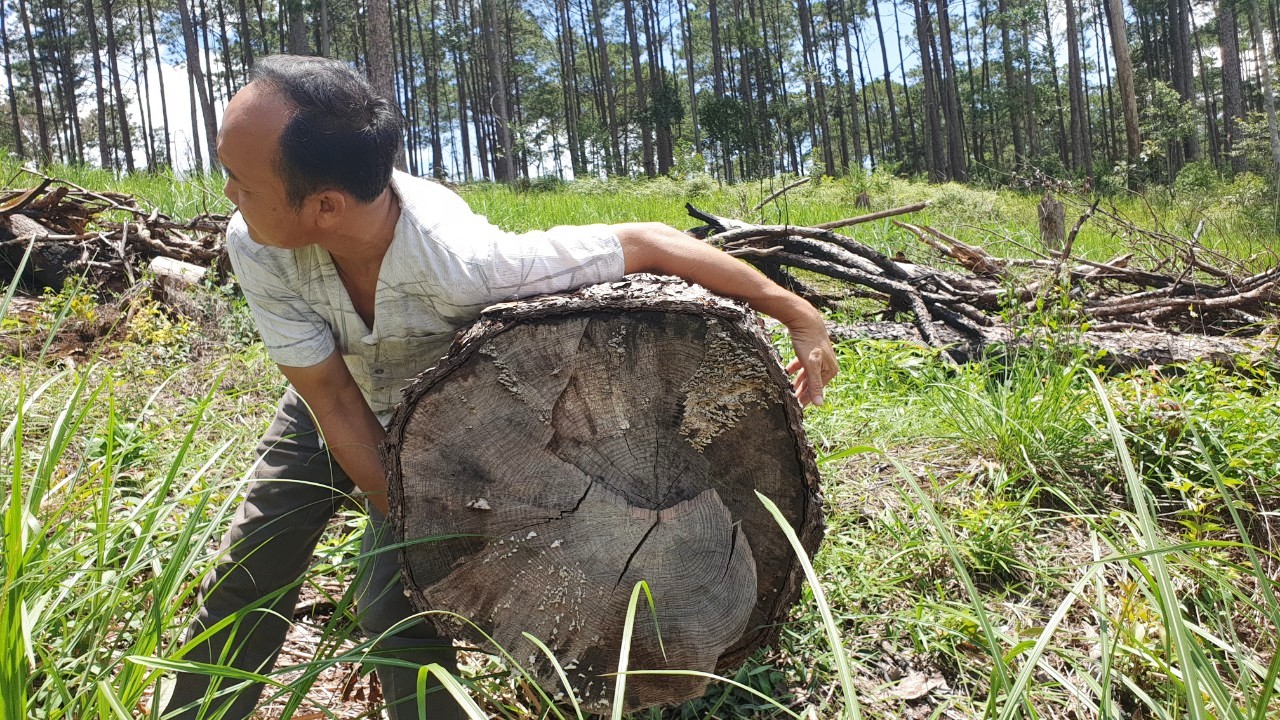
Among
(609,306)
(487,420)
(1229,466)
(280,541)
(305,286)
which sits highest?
(305,286)

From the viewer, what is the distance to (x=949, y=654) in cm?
191

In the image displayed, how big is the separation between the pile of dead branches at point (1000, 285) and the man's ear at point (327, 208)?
288 cm

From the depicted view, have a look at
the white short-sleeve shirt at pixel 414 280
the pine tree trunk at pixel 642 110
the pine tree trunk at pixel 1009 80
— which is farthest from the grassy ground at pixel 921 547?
the pine tree trunk at pixel 1009 80

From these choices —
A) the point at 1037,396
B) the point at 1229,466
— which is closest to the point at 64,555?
the point at 1037,396

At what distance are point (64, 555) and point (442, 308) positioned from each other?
0.74 m

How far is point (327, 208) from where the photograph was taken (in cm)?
149

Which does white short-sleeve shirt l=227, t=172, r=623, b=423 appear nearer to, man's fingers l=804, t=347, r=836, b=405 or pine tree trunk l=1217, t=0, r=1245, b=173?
man's fingers l=804, t=347, r=836, b=405

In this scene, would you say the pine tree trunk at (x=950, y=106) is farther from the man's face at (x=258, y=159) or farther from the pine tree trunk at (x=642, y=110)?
the man's face at (x=258, y=159)

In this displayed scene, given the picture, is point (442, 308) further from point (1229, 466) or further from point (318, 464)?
point (1229, 466)

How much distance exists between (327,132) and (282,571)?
42.3 inches

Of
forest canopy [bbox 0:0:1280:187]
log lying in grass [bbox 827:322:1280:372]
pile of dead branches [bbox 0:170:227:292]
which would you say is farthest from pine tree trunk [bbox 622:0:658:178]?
log lying in grass [bbox 827:322:1280:372]

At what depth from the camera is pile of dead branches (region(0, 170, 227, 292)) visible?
213 inches

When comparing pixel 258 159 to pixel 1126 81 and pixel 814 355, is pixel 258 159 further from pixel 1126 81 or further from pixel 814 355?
pixel 1126 81

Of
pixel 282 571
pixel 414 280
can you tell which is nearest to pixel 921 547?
pixel 414 280
